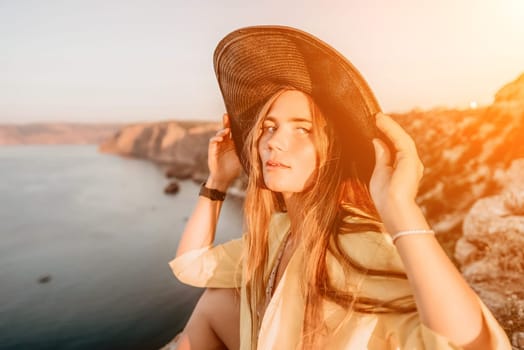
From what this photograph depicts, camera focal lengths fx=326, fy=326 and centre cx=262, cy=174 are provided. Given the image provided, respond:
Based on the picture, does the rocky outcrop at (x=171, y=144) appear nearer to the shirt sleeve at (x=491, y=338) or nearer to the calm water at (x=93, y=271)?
the calm water at (x=93, y=271)

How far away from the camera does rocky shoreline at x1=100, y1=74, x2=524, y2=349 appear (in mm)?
3557

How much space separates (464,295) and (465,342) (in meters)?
0.13

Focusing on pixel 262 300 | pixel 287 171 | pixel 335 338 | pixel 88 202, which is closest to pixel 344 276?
pixel 335 338

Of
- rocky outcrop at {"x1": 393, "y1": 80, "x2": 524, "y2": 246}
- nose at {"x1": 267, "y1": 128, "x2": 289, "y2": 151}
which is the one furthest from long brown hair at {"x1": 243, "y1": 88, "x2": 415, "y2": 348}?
rocky outcrop at {"x1": 393, "y1": 80, "x2": 524, "y2": 246}

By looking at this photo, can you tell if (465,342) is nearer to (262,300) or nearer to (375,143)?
(375,143)

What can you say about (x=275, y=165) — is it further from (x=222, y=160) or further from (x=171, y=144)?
(x=171, y=144)

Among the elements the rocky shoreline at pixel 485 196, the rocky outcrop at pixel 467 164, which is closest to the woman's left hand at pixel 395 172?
the rocky shoreline at pixel 485 196

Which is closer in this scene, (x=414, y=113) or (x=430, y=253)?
(x=430, y=253)

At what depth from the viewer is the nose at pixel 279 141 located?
1708 millimetres

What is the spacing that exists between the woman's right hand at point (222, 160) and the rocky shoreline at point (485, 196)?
122 centimetres

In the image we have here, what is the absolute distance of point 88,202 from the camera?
36.6 metres

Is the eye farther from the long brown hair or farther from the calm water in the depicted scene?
the calm water

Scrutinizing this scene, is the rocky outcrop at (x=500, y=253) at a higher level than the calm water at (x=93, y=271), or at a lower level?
higher

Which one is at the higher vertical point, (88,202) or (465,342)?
(465,342)
